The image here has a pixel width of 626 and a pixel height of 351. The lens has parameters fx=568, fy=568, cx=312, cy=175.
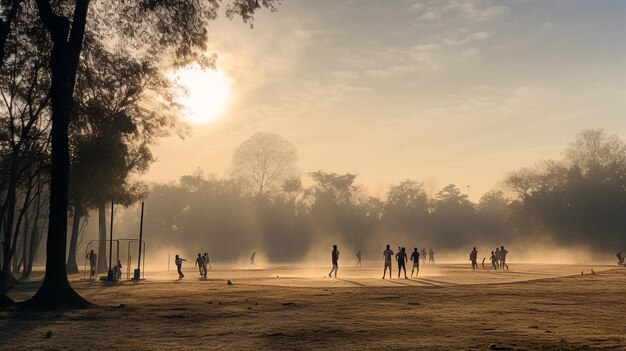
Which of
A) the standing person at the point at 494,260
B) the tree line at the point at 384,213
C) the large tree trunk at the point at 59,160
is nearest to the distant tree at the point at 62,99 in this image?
the large tree trunk at the point at 59,160

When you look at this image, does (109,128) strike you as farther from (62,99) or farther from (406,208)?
(406,208)

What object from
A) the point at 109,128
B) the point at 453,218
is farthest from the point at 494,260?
the point at 453,218

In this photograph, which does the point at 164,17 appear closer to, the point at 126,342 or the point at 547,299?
the point at 126,342

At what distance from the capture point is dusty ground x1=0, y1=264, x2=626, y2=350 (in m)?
11.6

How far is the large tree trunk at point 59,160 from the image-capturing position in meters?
19.5

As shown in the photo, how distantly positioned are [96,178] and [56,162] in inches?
778

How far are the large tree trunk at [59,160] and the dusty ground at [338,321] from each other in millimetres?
1592

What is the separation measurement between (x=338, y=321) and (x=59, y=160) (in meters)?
11.9

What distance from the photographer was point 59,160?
20.2 meters

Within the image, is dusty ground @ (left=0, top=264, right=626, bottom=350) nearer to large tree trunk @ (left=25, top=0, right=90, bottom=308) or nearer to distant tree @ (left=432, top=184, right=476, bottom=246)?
large tree trunk @ (left=25, top=0, right=90, bottom=308)

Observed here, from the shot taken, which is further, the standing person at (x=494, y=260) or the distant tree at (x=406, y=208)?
the distant tree at (x=406, y=208)

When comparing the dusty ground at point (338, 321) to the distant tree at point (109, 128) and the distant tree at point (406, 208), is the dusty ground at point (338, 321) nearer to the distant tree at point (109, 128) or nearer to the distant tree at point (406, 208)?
the distant tree at point (109, 128)

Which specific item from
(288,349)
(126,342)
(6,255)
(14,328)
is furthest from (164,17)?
(288,349)

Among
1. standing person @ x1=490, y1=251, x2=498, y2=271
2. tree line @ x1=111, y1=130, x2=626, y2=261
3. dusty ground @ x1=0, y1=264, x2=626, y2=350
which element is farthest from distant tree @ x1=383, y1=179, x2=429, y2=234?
dusty ground @ x1=0, y1=264, x2=626, y2=350
